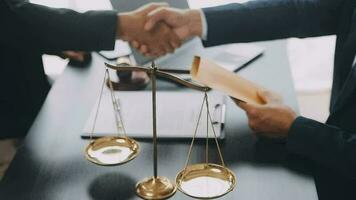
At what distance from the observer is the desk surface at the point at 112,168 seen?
1061 millimetres

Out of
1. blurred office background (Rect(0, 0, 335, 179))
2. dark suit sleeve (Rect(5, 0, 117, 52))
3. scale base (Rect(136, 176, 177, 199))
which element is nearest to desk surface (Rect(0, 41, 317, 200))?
scale base (Rect(136, 176, 177, 199))

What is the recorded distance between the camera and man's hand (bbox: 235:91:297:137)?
1205mm

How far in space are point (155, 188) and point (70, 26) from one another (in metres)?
0.69

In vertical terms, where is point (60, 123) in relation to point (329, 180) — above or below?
above

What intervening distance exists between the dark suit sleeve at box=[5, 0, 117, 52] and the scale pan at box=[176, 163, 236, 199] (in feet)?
2.04

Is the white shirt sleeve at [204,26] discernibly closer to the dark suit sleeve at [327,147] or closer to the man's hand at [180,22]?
the man's hand at [180,22]

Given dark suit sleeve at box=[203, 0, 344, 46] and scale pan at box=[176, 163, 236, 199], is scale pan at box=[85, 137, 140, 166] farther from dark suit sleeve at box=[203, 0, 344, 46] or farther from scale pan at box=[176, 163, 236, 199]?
dark suit sleeve at box=[203, 0, 344, 46]

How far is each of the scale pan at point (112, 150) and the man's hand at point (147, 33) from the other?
46 cm

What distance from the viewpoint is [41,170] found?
44.7 inches

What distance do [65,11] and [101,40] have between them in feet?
0.46

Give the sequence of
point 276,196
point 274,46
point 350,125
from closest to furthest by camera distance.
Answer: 1. point 276,196
2. point 350,125
3. point 274,46

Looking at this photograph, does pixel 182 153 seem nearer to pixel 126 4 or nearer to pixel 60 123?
pixel 60 123

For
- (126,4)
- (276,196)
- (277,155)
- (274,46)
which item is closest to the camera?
(276,196)

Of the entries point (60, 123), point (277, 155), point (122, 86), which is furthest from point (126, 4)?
point (277, 155)
